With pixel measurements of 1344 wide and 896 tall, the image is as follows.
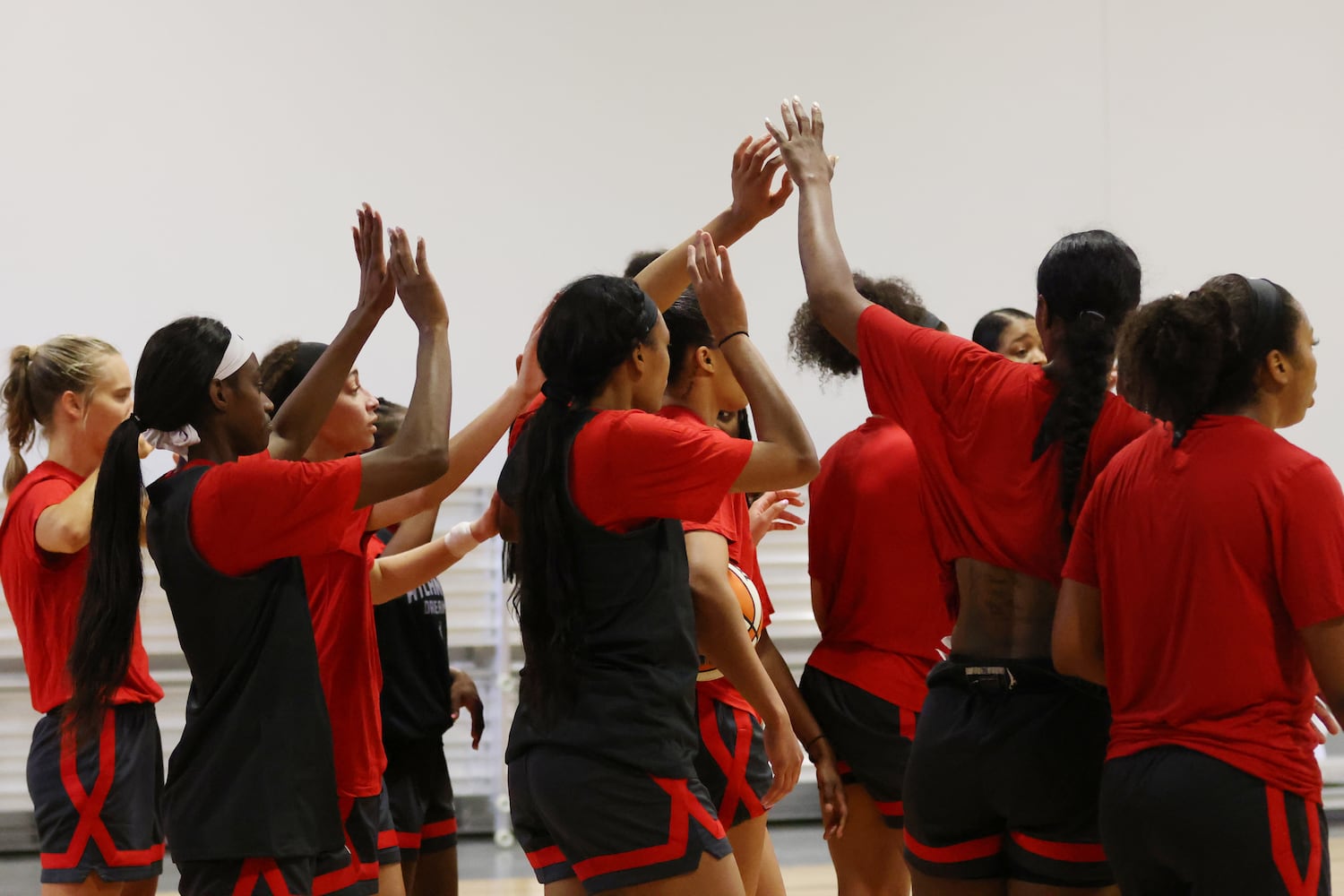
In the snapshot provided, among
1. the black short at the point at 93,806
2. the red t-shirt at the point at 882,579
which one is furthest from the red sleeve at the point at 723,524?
the black short at the point at 93,806

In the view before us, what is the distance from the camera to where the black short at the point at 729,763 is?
2.51 meters

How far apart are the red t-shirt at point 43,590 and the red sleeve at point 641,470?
4.50ft

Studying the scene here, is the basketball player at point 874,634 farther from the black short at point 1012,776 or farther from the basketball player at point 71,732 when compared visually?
the basketball player at point 71,732

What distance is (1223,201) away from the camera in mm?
6215

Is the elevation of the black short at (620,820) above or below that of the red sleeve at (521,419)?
below

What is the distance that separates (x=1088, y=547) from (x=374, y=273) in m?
1.33

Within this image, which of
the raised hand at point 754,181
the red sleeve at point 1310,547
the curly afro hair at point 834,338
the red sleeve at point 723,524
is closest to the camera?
the red sleeve at point 1310,547

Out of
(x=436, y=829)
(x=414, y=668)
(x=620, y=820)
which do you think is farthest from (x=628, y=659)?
(x=436, y=829)

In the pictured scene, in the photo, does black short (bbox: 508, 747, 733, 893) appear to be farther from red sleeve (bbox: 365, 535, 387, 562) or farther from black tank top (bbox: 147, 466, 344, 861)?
red sleeve (bbox: 365, 535, 387, 562)

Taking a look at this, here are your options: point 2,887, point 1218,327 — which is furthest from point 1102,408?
point 2,887

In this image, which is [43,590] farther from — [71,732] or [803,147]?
[803,147]

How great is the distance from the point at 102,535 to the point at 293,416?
496mm

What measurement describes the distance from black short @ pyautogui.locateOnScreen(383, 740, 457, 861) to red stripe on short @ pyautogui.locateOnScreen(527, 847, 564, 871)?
2.71 feet

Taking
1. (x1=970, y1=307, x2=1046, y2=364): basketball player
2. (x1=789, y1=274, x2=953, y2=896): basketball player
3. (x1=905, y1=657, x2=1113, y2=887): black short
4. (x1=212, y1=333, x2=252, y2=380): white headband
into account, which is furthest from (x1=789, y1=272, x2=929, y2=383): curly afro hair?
(x1=212, y1=333, x2=252, y2=380): white headband
